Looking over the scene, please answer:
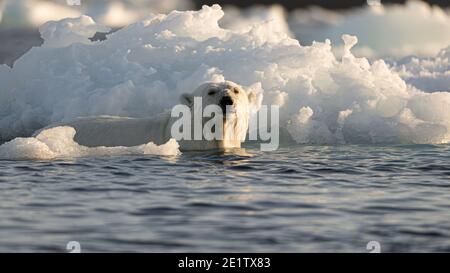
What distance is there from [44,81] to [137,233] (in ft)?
44.4

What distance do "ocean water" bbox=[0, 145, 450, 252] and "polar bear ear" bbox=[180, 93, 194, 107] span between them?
0.93 m

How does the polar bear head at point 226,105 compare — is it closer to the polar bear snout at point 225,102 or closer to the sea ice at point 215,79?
the polar bear snout at point 225,102

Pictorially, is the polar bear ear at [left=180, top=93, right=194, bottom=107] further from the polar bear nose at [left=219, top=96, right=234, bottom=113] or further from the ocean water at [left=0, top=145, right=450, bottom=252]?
the ocean water at [left=0, top=145, right=450, bottom=252]

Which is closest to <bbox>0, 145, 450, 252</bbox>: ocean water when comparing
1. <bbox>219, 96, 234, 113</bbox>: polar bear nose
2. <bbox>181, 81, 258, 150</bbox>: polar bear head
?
<bbox>181, 81, 258, 150</bbox>: polar bear head

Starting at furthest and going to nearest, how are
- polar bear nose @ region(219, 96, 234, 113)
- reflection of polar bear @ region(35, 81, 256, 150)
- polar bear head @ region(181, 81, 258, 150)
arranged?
reflection of polar bear @ region(35, 81, 256, 150), polar bear head @ region(181, 81, 258, 150), polar bear nose @ region(219, 96, 234, 113)

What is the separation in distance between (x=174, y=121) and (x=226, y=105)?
44.8 inches

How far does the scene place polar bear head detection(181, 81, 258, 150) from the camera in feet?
37.6

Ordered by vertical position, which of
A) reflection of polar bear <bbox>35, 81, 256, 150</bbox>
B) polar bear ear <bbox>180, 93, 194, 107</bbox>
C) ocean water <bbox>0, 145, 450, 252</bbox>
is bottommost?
ocean water <bbox>0, 145, 450, 252</bbox>

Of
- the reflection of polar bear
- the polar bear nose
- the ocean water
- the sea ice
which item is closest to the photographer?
the ocean water

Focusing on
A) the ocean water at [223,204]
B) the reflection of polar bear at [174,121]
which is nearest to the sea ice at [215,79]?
the reflection of polar bear at [174,121]

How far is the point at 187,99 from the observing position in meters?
12.2

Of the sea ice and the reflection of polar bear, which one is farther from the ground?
the sea ice

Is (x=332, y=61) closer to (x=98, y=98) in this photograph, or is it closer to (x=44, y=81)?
(x=98, y=98)
